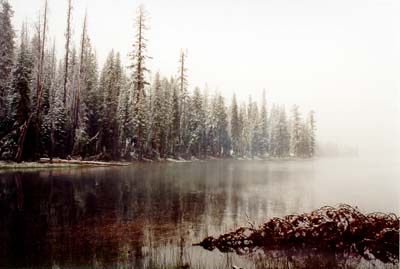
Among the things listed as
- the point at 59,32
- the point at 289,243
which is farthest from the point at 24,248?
the point at 59,32

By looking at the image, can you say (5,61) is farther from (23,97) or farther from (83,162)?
(83,162)

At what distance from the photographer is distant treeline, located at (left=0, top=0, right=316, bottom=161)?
18.8m

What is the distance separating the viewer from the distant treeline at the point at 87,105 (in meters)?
18.8

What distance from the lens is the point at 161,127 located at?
94.1 ft

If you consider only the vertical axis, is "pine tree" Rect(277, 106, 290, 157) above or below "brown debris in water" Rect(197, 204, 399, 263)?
above

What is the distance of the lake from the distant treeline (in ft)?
12.7

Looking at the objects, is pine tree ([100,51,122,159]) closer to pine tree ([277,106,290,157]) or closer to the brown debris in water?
the brown debris in water

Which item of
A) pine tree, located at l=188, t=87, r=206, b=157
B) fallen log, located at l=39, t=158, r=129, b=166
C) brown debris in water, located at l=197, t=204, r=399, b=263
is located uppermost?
pine tree, located at l=188, t=87, r=206, b=157

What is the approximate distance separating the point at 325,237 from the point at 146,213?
499 cm

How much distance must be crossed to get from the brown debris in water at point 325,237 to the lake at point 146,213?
0.43 m

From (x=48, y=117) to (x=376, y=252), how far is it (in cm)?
2031

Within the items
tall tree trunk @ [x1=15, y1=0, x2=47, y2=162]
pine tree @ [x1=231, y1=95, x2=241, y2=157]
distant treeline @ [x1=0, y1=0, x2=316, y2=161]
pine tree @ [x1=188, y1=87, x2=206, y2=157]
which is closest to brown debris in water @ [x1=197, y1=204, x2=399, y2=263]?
distant treeline @ [x1=0, y1=0, x2=316, y2=161]

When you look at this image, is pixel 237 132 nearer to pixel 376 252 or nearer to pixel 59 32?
pixel 59 32

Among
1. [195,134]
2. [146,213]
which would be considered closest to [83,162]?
[195,134]
